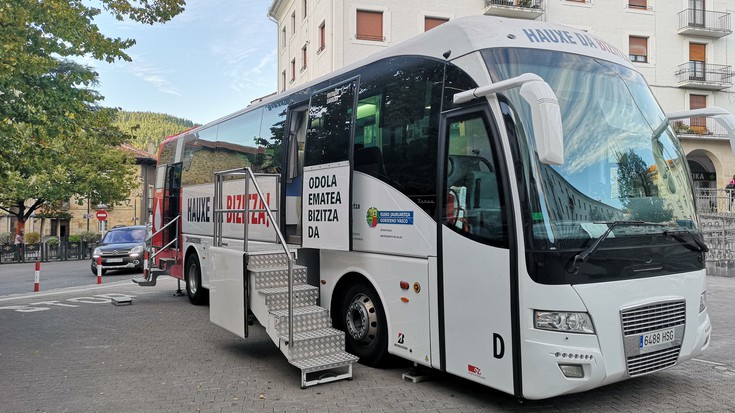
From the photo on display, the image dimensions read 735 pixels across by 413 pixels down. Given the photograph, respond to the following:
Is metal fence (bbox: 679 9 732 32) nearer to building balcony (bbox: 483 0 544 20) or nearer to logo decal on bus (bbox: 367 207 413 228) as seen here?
building balcony (bbox: 483 0 544 20)

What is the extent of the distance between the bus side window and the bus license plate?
1399mm

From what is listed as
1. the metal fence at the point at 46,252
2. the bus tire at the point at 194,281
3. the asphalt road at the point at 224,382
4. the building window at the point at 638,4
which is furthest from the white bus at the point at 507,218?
the building window at the point at 638,4

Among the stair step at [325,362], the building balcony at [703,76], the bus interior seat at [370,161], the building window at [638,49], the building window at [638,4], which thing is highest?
the building window at [638,4]

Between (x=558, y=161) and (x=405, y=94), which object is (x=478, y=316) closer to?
(x=558, y=161)

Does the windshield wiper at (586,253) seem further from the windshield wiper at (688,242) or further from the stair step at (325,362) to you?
the stair step at (325,362)

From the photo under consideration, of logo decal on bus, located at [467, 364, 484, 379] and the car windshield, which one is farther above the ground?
the car windshield

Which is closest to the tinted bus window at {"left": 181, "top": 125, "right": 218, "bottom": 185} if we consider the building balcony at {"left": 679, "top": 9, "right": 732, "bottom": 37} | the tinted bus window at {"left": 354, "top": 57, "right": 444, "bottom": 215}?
the tinted bus window at {"left": 354, "top": 57, "right": 444, "bottom": 215}

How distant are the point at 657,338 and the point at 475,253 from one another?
1.64m

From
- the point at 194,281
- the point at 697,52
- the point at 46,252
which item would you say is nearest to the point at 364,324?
the point at 194,281

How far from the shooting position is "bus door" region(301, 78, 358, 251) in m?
6.34

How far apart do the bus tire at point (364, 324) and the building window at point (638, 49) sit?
30.2 m

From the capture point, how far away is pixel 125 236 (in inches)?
829

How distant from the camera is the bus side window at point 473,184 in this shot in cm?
466

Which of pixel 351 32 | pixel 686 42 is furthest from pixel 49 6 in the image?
pixel 686 42
